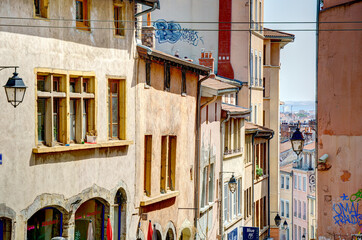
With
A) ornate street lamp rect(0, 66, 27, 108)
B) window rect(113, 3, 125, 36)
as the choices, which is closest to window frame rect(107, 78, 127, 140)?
window rect(113, 3, 125, 36)

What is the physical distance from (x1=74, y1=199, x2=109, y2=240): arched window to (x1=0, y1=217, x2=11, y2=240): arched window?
2.93m

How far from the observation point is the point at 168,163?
86.5 feet

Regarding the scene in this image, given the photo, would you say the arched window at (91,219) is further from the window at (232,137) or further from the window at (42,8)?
the window at (232,137)

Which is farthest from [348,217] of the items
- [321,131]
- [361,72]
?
[361,72]

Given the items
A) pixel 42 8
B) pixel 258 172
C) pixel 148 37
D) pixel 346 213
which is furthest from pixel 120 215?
pixel 258 172

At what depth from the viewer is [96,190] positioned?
20.8 metres

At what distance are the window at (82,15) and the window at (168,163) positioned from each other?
6.24m

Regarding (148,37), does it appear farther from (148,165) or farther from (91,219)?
(91,219)

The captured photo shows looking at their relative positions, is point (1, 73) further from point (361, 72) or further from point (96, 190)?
point (361, 72)

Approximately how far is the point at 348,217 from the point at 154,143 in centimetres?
627

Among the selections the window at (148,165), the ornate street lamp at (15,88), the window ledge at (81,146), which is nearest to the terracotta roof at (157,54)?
the window at (148,165)

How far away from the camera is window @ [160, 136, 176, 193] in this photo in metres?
25.7

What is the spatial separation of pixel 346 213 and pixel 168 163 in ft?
23.4

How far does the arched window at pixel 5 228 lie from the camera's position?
56.6 feet
